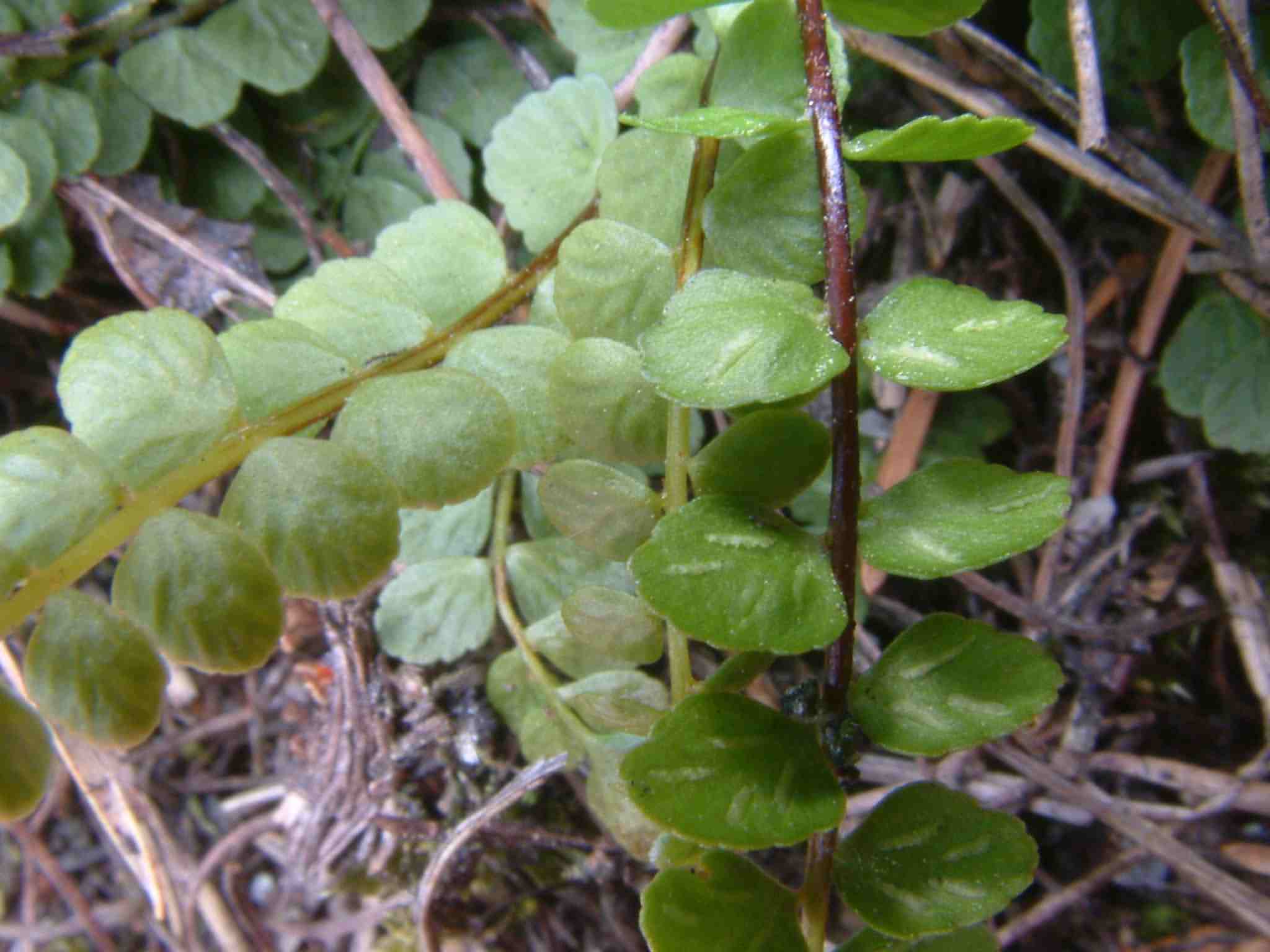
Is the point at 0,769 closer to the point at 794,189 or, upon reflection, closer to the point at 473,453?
the point at 473,453

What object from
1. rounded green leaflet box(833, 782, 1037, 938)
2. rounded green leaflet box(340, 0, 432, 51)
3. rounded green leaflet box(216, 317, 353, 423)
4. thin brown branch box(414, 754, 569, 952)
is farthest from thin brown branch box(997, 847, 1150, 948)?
rounded green leaflet box(340, 0, 432, 51)

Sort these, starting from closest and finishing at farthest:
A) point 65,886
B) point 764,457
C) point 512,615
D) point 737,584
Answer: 1. point 737,584
2. point 764,457
3. point 512,615
4. point 65,886

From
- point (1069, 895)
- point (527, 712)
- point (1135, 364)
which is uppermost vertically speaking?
point (1135, 364)

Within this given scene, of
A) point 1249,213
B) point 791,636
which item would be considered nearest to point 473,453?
point 791,636

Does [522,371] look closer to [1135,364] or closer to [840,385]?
[840,385]

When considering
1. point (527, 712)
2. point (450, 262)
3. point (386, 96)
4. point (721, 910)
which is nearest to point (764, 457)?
point (721, 910)

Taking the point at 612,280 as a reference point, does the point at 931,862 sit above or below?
below

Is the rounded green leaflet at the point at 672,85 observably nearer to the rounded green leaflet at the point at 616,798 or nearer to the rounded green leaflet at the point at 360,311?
the rounded green leaflet at the point at 360,311
